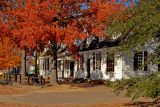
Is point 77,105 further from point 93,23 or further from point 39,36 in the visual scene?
point 93,23

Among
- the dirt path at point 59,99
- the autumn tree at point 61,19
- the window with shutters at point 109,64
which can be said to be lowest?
the dirt path at point 59,99

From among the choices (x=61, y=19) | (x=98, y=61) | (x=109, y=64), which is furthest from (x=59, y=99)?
(x=98, y=61)

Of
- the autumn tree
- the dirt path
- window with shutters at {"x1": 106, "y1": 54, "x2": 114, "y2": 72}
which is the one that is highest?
the autumn tree

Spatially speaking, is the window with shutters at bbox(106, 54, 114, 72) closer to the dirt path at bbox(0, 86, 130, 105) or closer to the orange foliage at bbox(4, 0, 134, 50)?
the orange foliage at bbox(4, 0, 134, 50)

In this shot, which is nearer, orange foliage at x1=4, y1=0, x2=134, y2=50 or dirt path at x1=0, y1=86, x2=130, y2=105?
dirt path at x1=0, y1=86, x2=130, y2=105

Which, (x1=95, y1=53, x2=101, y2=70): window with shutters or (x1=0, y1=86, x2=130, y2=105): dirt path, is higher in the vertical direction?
(x1=95, y1=53, x2=101, y2=70): window with shutters

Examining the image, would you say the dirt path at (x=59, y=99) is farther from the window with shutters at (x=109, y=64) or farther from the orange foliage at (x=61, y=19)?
the window with shutters at (x=109, y=64)

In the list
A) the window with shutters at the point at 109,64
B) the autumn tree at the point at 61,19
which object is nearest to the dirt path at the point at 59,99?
the autumn tree at the point at 61,19

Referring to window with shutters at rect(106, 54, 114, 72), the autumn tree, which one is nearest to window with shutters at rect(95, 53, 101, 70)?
window with shutters at rect(106, 54, 114, 72)

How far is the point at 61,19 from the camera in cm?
1892

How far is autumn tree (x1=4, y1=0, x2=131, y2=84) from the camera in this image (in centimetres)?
1658

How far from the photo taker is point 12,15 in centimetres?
2033

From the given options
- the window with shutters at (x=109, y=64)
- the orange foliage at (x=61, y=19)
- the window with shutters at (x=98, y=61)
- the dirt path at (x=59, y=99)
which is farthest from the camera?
the window with shutters at (x=98, y=61)

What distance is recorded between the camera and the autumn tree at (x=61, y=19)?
16.6 m
